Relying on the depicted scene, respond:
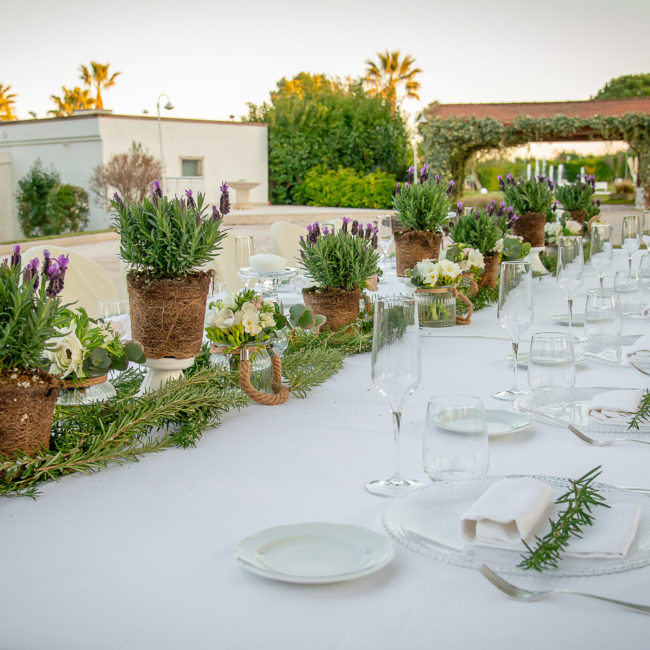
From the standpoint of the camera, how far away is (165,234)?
1486mm

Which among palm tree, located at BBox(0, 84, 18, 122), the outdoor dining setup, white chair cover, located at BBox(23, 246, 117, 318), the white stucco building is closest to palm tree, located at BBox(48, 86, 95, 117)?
palm tree, located at BBox(0, 84, 18, 122)

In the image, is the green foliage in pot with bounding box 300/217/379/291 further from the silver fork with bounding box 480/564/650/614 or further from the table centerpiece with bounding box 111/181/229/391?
the silver fork with bounding box 480/564/650/614

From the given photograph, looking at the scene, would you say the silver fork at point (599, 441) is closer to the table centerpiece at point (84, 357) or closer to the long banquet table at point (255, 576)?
the long banquet table at point (255, 576)

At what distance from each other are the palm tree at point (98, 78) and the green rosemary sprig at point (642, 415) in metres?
35.9

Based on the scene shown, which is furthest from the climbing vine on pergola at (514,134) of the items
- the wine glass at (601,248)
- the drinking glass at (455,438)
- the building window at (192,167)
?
the drinking glass at (455,438)

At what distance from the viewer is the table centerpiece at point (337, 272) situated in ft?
7.09

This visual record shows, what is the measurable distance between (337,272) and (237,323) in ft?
2.21

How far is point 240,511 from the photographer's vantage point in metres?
1.07

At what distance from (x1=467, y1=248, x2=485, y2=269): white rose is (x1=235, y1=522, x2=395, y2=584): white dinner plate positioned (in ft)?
6.66

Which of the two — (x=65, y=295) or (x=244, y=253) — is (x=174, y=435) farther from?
(x=65, y=295)

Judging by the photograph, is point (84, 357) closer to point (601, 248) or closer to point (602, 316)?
point (602, 316)

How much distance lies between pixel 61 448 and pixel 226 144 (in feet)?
79.4

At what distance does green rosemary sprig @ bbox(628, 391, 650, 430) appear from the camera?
136 cm

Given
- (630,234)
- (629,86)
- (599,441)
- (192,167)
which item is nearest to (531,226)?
(630,234)
